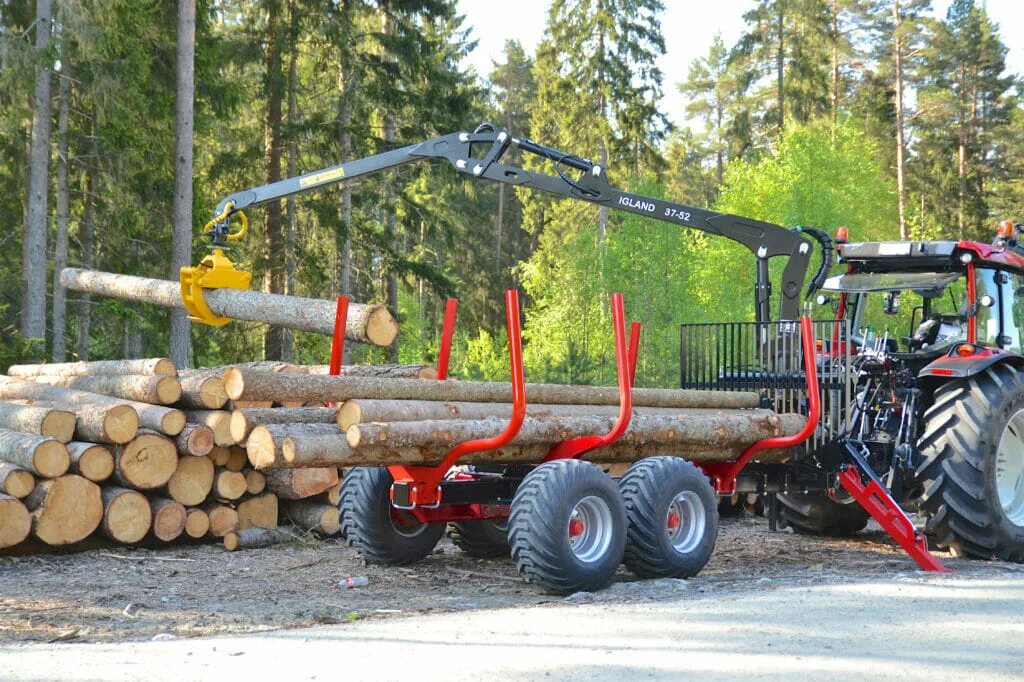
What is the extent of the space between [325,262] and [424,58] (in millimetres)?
5574

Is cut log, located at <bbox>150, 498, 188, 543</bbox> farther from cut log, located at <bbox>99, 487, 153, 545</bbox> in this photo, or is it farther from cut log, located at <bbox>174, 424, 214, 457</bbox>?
cut log, located at <bbox>174, 424, 214, 457</bbox>

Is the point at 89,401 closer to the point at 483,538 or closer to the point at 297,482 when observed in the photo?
the point at 297,482

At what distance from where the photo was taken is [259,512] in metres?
10.6

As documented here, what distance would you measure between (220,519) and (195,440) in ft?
2.67

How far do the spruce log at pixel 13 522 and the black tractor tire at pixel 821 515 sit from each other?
6.74 meters

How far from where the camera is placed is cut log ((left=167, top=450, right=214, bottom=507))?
10.1m

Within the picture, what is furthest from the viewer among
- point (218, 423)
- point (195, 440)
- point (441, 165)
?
point (441, 165)

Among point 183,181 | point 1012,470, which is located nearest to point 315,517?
point 1012,470

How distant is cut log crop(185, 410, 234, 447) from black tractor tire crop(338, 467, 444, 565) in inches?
67.0

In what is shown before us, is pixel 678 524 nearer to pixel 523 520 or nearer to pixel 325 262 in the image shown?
pixel 523 520

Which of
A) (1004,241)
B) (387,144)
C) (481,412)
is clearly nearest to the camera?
(481,412)

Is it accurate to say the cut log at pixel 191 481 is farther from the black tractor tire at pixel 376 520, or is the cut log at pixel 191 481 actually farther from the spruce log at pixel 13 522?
the black tractor tire at pixel 376 520

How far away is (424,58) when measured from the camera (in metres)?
24.7

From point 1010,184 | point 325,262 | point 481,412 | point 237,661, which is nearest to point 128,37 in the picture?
point 325,262
